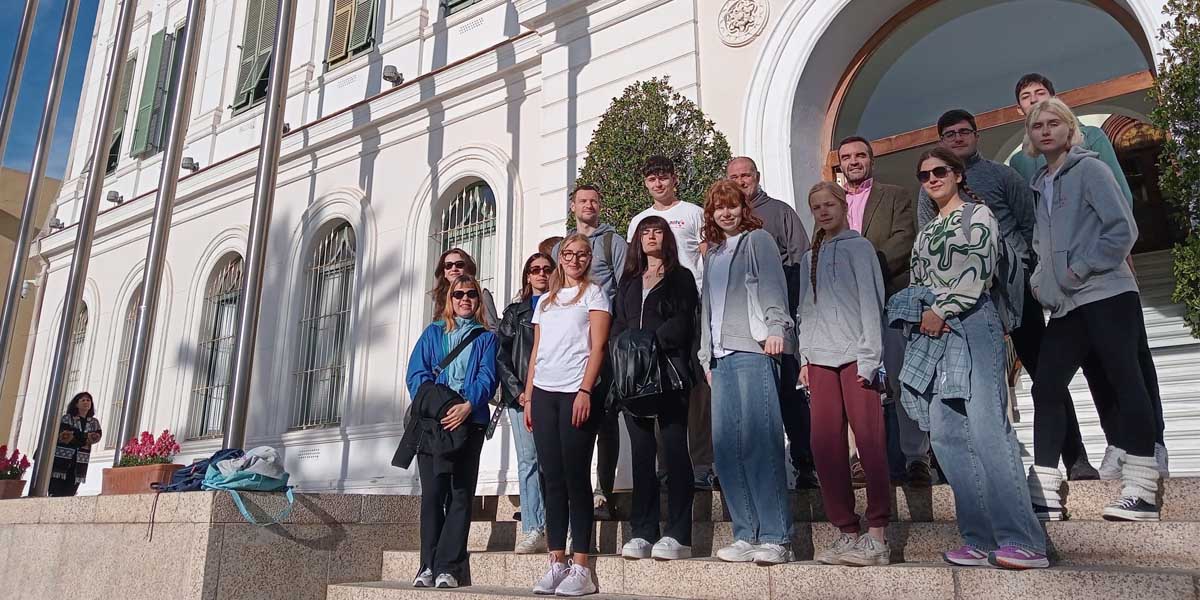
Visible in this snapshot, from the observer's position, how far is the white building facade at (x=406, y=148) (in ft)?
24.5

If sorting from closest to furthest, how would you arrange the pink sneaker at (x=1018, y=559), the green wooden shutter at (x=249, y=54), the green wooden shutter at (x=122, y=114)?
the pink sneaker at (x=1018, y=559) < the green wooden shutter at (x=249, y=54) < the green wooden shutter at (x=122, y=114)

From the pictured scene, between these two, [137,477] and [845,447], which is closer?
[845,447]

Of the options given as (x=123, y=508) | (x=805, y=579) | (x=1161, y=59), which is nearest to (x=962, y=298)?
(x=805, y=579)

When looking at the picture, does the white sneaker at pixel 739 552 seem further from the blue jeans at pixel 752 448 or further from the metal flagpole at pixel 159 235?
the metal flagpole at pixel 159 235

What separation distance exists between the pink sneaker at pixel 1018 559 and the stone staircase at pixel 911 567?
0.15ft

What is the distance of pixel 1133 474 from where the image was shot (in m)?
3.45

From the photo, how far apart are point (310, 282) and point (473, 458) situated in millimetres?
8123

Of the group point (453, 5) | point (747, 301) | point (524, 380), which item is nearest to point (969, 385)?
point (747, 301)

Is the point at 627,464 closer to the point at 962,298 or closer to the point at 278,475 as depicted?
the point at 278,475

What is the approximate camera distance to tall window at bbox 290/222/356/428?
436 inches

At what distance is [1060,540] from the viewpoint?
3.50 m

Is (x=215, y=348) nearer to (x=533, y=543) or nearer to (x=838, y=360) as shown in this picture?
(x=533, y=543)

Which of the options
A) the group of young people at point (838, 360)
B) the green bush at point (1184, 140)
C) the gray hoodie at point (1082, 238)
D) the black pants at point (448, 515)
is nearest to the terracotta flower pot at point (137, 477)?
the black pants at point (448, 515)

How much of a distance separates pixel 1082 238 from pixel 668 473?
2.07 meters
